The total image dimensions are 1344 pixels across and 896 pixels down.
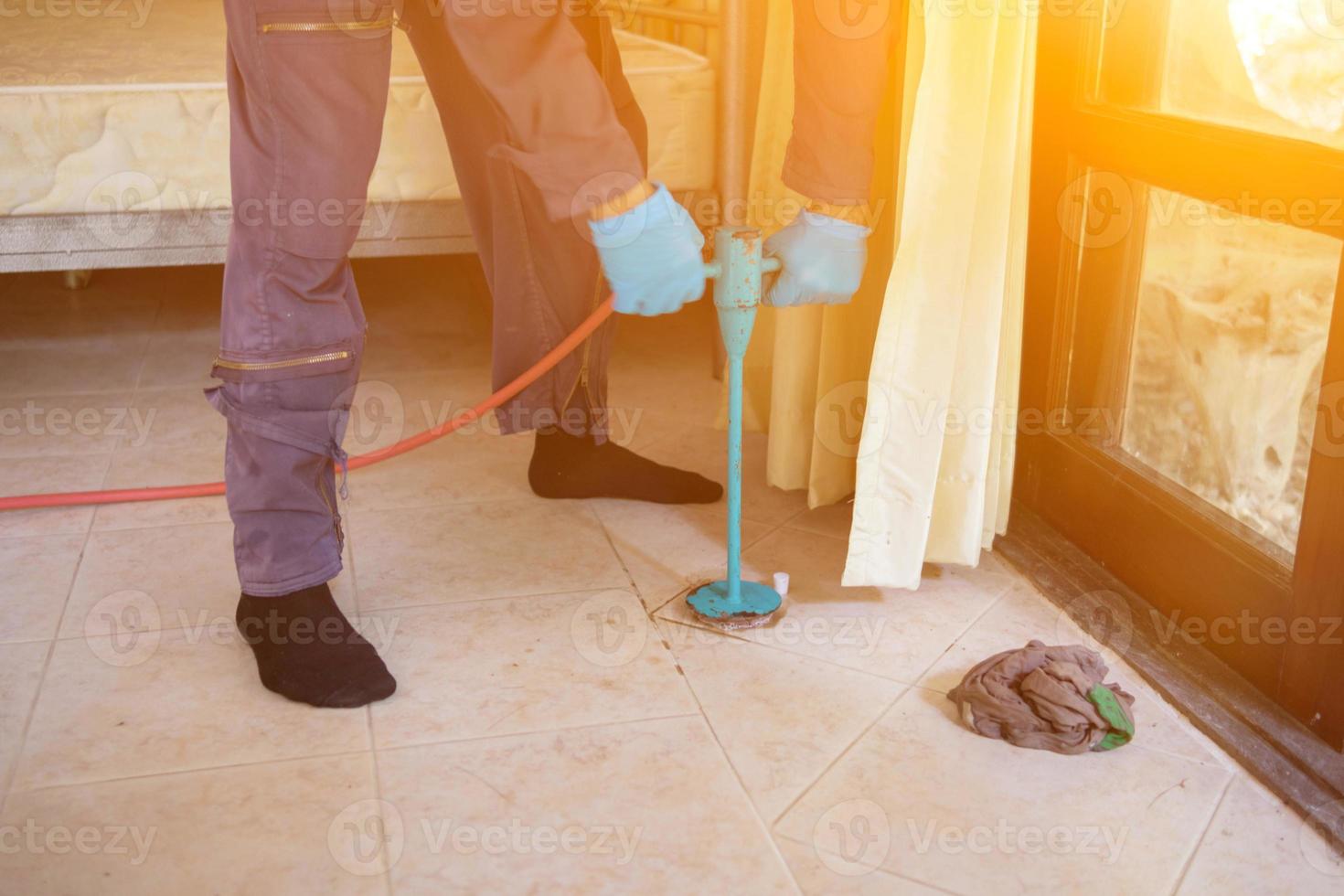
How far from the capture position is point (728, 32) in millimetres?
2107

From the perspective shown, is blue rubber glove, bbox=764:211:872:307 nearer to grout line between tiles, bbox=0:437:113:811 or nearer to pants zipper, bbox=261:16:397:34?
pants zipper, bbox=261:16:397:34

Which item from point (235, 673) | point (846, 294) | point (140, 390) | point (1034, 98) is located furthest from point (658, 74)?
point (235, 673)

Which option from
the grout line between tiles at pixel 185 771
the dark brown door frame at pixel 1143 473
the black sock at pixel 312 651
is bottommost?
the grout line between tiles at pixel 185 771

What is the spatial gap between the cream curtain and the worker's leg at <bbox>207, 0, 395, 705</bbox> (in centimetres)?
61

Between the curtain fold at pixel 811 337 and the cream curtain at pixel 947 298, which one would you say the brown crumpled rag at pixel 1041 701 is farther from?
the curtain fold at pixel 811 337

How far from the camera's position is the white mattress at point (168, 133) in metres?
2.04

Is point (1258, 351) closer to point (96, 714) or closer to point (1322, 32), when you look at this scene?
point (1322, 32)

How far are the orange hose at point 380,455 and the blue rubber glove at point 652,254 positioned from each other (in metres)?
0.37

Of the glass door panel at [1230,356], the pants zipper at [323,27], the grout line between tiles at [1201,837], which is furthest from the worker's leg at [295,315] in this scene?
the glass door panel at [1230,356]

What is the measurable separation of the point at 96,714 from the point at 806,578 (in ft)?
2.82

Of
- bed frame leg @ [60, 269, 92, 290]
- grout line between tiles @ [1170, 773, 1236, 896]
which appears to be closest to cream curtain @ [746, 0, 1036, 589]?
grout line between tiles @ [1170, 773, 1236, 896]

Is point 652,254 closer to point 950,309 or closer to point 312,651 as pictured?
point 950,309

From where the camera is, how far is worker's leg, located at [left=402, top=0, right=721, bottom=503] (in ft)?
5.42

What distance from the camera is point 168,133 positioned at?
2.07 metres
